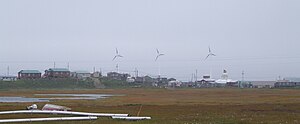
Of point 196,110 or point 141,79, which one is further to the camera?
point 141,79

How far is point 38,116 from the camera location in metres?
30.8

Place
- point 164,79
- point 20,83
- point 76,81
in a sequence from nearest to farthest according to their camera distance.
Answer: point 20,83, point 76,81, point 164,79

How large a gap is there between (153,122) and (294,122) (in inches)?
298

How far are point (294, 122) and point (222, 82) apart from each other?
532ft

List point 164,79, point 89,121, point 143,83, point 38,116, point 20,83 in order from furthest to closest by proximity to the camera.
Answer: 1. point 164,79
2. point 143,83
3. point 20,83
4. point 38,116
5. point 89,121

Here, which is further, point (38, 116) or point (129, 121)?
point (38, 116)

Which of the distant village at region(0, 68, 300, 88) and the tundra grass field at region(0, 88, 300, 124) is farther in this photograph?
the distant village at region(0, 68, 300, 88)

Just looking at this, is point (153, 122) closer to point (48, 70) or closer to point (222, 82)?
point (48, 70)

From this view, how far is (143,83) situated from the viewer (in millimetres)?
171500

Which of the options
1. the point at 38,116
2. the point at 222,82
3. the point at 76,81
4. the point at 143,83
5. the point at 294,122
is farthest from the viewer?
the point at 222,82

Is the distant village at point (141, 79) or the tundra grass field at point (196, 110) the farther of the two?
the distant village at point (141, 79)

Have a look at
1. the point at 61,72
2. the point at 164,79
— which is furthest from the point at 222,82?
the point at 61,72

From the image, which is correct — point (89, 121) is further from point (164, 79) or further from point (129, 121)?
point (164, 79)

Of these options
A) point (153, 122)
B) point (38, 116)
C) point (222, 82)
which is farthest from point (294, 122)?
point (222, 82)
